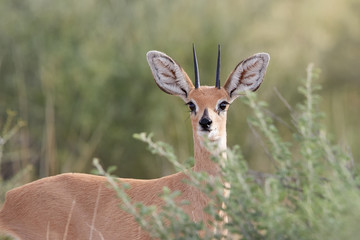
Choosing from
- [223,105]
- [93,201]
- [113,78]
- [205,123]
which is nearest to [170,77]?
[223,105]

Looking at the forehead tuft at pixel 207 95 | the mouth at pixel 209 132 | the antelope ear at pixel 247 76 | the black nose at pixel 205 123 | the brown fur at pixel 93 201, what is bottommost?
the brown fur at pixel 93 201

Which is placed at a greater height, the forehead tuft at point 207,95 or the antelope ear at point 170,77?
the antelope ear at point 170,77

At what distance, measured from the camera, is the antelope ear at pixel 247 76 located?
4.65 meters

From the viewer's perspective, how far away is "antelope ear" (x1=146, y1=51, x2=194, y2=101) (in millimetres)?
4715

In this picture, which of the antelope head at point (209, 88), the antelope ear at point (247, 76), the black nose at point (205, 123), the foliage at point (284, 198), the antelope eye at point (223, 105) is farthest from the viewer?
the antelope ear at point (247, 76)

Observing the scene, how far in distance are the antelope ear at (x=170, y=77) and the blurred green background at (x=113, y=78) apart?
2922mm

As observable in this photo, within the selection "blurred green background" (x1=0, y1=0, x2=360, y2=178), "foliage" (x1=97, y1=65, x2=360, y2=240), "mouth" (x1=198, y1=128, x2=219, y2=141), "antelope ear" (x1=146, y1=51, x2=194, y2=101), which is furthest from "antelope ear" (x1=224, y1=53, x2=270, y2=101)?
"blurred green background" (x1=0, y1=0, x2=360, y2=178)

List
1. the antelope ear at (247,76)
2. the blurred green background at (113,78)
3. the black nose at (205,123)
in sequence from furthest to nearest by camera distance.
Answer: the blurred green background at (113,78) < the antelope ear at (247,76) < the black nose at (205,123)

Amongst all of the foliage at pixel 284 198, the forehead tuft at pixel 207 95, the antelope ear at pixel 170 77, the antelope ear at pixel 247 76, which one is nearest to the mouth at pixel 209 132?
the forehead tuft at pixel 207 95

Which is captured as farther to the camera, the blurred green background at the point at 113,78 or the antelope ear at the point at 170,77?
the blurred green background at the point at 113,78

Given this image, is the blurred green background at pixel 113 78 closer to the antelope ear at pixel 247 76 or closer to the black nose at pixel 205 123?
the antelope ear at pixel 247 76

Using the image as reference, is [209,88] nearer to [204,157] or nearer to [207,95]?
[207,95]

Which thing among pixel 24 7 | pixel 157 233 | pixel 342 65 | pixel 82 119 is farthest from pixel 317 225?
pixel 342 65

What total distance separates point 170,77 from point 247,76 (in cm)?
51
